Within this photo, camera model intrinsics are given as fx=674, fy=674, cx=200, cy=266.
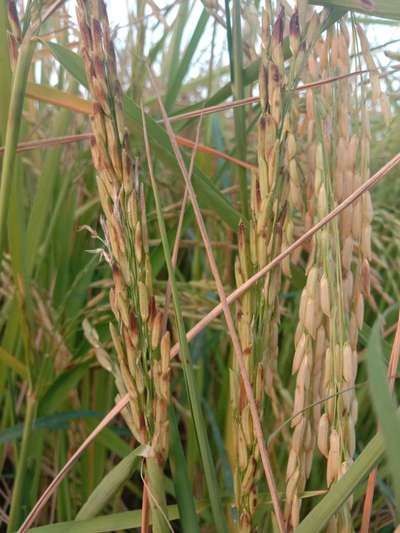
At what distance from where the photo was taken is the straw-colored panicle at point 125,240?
1.27 feet

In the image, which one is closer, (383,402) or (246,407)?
(383,402)

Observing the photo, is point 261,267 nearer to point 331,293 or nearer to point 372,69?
point 331,293

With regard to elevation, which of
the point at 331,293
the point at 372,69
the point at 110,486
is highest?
the point at 372,69

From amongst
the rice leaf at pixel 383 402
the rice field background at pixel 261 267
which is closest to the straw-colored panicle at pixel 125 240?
the rice field background at pixel 261 267

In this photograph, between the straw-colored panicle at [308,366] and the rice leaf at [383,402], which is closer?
the rice leaf at [383,402]

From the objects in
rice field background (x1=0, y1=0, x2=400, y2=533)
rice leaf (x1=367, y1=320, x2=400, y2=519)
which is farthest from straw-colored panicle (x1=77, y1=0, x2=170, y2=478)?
rice leaf (x1=367, y1=320, x2=400, y2=519)

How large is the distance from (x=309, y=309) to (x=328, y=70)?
17 centimetres

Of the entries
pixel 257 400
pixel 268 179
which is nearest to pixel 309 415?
pixel 257 400

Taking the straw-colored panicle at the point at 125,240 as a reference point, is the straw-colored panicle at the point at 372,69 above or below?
above

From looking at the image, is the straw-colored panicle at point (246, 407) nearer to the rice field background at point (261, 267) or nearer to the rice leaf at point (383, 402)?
the rice field background at point (261, 267)

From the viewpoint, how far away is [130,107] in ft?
1.81

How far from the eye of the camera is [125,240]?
1.31ft

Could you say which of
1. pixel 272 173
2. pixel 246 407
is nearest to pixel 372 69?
pixel 272 173

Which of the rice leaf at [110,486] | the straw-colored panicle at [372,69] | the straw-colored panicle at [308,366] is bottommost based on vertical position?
the rice leaf at [110,486]
